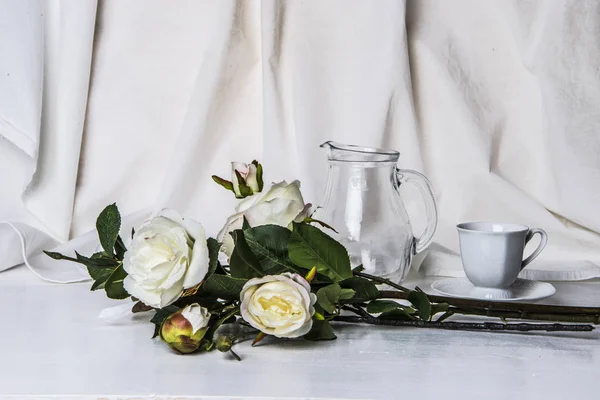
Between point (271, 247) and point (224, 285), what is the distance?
0.20 feet

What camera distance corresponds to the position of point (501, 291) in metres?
0.93

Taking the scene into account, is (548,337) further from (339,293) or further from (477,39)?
(477,39)

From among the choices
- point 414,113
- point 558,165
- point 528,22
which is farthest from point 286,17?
point 558,165

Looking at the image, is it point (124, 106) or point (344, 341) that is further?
point (124, 106)

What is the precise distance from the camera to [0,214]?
137 cm

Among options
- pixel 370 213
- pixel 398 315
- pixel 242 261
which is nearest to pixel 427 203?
pixel 370 213

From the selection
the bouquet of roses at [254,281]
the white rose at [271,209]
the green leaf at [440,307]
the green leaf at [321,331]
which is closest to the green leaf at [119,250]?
the bouquet of roses at [254,281]

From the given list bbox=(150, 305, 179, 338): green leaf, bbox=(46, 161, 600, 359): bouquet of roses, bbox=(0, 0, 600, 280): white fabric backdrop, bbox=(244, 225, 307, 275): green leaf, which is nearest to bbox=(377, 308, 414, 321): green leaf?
bbox=(46, 161, 600, 359): bouquet of roses

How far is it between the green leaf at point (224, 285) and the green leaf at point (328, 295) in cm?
7

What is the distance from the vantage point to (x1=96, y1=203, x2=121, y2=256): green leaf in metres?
0.81

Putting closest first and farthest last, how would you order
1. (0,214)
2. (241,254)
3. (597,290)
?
(241,254) → (597,290) → (0,214)

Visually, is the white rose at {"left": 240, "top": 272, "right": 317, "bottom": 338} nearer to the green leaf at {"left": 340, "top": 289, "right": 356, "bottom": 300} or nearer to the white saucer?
the green leaf at {"left": 340, "top": 289, "right": 356, "bottom": 300}

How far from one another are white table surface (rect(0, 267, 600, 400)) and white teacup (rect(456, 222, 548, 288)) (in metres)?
0.11

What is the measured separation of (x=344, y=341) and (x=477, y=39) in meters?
0.67
